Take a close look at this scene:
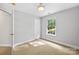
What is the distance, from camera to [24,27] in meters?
1.96

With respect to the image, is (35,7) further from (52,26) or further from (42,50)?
(42,50)

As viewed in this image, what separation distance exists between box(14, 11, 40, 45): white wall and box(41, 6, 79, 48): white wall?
0.53 ft

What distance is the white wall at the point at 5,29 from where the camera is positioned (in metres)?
1.85

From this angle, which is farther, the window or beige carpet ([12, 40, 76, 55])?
the window

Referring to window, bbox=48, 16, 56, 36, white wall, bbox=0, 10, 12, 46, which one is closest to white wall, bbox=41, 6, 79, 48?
window, bbox=48, 16, 56, 36

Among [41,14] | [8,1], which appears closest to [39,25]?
[41,14]

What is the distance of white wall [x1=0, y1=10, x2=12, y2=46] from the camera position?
6.08 ft

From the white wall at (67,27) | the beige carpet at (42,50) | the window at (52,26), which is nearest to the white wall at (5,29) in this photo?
the beige carpet at (42,50)

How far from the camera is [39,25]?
1.99 m

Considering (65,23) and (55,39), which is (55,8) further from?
(55,39)

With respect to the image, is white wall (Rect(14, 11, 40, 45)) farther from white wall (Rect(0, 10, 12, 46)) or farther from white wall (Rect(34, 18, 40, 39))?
white wall (Rect(0, 10, 12, 46))

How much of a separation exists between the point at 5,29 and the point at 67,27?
Answer: 105 cm

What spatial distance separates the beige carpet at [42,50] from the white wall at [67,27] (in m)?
0.12
